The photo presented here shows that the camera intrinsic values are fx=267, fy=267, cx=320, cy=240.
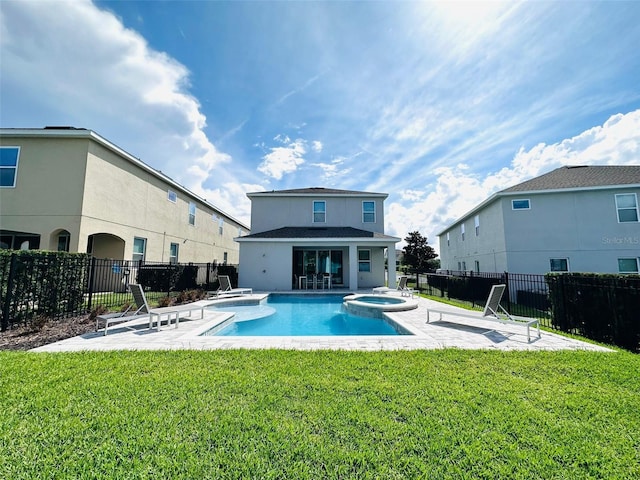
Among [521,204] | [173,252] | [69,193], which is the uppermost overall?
[521,204]

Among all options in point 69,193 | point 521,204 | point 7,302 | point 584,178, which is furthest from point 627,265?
point 69,193

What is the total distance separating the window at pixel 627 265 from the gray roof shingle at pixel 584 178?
4517 mm

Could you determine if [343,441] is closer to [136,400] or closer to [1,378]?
[136,400]

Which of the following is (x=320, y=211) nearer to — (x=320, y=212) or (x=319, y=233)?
(x=320, y=212)

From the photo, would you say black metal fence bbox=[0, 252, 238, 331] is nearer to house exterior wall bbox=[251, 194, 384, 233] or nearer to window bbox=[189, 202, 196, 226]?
house exterior wall bbox=[251, 194, 384, 233]

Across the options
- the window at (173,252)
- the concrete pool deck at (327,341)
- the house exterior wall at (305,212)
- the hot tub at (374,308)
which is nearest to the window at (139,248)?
the window at (173,252)

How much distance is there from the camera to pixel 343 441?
2625 mm

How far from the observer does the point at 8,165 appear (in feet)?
42.4

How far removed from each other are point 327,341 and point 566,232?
18.1m

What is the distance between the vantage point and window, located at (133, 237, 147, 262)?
16.5 meters

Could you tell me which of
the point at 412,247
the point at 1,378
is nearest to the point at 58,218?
the point at 1,378

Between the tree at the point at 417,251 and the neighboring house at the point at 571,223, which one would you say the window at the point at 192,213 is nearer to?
the neighboring house at the point at 571,223

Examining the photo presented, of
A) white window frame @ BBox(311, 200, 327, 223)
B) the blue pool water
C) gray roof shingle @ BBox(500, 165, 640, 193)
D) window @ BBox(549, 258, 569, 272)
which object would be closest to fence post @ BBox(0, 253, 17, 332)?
the blue pool water

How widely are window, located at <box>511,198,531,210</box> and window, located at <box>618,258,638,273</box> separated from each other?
5.76m
